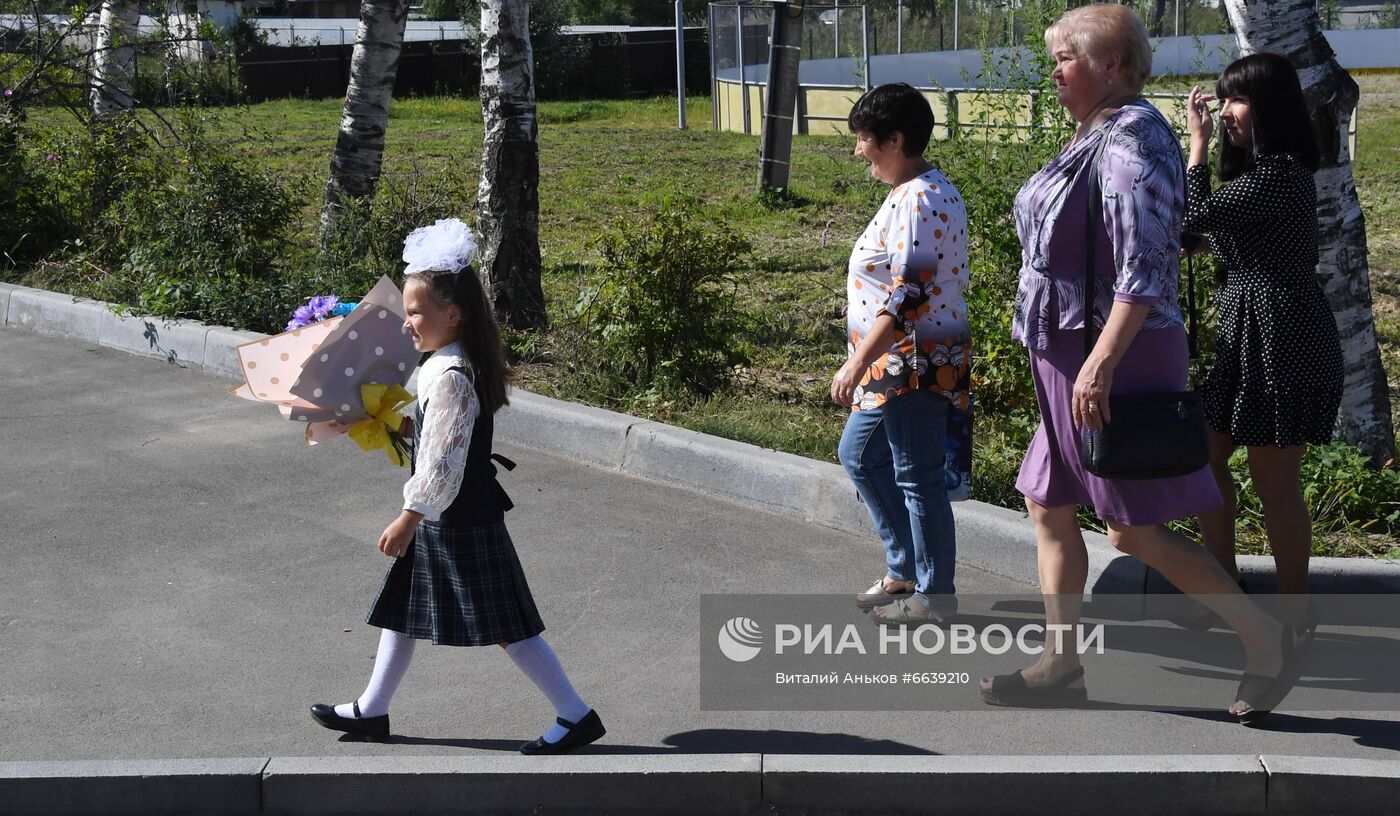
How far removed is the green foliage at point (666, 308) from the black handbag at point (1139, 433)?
3.62 m

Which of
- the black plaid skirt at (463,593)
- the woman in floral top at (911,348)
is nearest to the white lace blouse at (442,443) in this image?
the black plaid skirt at (463,593)

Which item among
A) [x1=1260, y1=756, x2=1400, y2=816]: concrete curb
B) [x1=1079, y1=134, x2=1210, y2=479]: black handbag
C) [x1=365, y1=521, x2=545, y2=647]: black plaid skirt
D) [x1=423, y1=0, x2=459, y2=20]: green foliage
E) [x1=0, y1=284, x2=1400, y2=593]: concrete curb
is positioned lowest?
[x1=1260, y1=756, x2=1400, y2=816]: concrete curb

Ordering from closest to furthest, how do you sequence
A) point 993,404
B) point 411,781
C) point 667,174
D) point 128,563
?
point 411,781, point 128,563, point 993,404, point 667,174

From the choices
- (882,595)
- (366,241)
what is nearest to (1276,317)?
(882,595)

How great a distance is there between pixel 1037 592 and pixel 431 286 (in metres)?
2.47

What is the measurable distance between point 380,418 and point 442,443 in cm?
41

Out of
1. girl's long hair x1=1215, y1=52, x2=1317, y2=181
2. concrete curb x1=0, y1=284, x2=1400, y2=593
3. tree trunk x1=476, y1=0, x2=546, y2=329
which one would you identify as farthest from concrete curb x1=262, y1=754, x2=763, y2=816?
tree trunk x1=476, y1=0, x2=546, y2=329

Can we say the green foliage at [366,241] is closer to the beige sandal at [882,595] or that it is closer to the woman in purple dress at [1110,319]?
the beige sandal at [882,595]

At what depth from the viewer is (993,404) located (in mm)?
6527

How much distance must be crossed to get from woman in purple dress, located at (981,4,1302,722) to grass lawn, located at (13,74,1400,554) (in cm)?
140

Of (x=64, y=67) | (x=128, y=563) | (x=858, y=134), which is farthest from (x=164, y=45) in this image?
(x=858, y=134)

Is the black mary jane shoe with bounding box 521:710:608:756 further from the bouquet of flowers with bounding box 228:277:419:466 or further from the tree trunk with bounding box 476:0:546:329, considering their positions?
the tree trunk with bounding box 476:0:546:329

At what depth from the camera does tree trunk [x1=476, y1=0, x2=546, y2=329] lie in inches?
330

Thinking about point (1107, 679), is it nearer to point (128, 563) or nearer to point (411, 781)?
point (411, 781)
